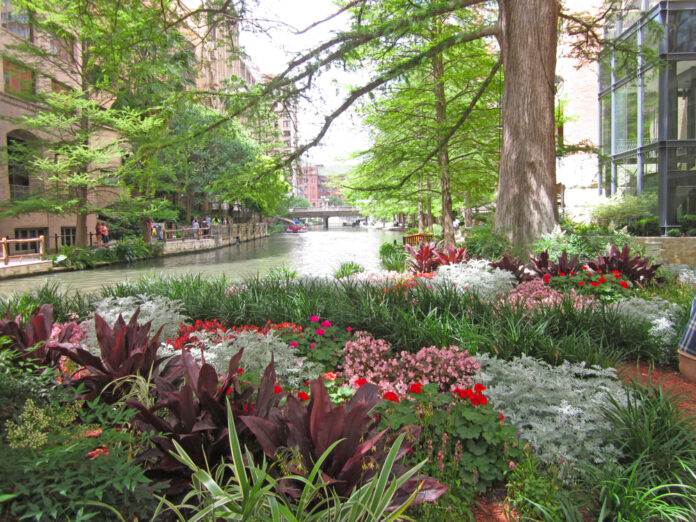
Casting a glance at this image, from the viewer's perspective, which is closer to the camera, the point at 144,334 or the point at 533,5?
the point at 144,334

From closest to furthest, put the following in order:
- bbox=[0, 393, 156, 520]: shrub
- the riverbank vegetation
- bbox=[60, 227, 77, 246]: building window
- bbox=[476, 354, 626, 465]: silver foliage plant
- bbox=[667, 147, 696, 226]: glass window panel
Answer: bbox=[0, 393, 156, 520]: shrub, the riverbank vegetation, bbox=[476, 354, 626, 465]: silver foliage plant, bbox=[667, 147, 696, 226]: glass window panel, bbox=[60, 227, 77, 246]: building window

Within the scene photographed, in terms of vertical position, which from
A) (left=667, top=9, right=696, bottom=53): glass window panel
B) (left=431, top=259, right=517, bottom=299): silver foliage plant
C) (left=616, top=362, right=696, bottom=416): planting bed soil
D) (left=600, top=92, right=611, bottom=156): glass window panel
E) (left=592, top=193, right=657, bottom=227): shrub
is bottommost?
(left=616, top=362, right=696, bottom=416): planting bed soil

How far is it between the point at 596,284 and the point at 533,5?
21.3 feet

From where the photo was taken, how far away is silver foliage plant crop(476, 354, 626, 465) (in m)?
2.63

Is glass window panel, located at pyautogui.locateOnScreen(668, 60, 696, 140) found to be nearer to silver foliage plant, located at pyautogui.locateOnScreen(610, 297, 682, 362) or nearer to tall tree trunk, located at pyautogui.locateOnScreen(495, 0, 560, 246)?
tall tree trunk, located at pyautogui.locateOnScreen(495, 0, 560, 246)

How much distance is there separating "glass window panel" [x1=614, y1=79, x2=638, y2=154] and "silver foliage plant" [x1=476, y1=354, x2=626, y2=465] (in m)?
19.0

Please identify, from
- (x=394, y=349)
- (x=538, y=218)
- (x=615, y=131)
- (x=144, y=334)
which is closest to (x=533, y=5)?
(x=538, y=218)

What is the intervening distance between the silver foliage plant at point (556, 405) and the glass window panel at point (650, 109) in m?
17.8

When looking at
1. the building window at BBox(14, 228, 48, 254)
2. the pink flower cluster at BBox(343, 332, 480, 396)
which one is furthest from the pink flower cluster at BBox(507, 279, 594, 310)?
the building window at BBox(14, 228, 48, 254)

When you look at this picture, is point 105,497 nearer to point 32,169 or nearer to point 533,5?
point 533,5

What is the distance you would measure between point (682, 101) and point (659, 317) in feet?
52.1

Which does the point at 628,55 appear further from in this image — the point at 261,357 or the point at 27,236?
the point at 27,236

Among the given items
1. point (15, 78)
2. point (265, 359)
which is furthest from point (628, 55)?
point (15, 78)

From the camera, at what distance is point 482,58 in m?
13.9
